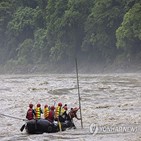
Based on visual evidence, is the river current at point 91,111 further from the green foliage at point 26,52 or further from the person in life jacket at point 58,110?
the green foliage at point 26,52

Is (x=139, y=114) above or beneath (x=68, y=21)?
beneath

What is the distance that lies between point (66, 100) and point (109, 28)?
35.6 m

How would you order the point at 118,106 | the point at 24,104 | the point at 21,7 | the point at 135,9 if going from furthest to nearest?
the point at 21,7 < the point at 135,9 < the point at 24,104 < the point at 118,106

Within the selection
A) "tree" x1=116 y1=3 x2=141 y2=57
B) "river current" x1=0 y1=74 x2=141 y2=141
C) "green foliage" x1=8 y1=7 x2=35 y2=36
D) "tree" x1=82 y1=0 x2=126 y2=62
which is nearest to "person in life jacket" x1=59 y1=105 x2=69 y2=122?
"river current" x1=0 y1=74 x2=141 y2=141

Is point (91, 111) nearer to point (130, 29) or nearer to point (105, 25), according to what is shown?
point (130, 29)

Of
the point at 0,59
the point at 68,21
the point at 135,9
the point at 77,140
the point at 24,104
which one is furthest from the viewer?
the point at 0,59

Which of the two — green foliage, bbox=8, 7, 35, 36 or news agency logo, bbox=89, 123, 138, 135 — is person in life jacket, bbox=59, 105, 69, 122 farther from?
green foliage, bbox=8, 7, 35, 36

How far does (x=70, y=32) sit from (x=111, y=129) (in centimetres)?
5241

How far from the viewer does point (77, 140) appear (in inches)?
633

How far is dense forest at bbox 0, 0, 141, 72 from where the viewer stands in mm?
59000

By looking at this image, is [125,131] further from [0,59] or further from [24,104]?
[0,59]

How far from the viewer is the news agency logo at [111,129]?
1722 centimetres

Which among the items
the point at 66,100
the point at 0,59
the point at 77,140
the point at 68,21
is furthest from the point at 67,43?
the point at 77,140

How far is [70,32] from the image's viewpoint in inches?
2741
